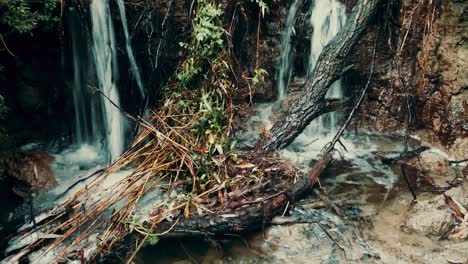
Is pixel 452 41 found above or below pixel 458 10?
below

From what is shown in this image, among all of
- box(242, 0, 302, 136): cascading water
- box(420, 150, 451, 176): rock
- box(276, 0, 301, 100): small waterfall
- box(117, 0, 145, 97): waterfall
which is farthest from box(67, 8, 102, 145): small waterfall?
box(420, 150, 451, 176): rock

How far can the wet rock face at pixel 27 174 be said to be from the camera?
4.75 meters

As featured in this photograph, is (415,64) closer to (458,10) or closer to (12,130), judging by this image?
(458,10)

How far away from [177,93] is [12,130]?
2201mm

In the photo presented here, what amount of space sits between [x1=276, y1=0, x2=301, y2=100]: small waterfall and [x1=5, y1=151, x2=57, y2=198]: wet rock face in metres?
3.64

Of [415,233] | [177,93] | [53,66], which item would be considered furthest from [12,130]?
[415,233]

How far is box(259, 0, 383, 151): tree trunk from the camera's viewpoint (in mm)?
5254

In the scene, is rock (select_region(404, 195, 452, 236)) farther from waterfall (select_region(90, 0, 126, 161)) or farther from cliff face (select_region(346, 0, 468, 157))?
waterfall (select_region(90, 0, 126, 161))

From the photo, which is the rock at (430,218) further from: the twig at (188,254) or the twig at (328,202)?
the twig at (188,254)

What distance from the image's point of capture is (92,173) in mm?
4770

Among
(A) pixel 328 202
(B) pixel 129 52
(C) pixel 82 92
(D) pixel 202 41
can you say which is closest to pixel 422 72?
(A) pixel 328 202

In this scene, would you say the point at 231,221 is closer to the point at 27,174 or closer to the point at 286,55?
the point at 27,174

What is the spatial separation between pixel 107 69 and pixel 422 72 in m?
4.49

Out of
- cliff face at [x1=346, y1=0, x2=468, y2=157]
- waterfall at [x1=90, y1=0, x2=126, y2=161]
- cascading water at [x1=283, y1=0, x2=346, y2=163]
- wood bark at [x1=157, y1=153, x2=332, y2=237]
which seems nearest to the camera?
wood bark at [x1=157, y1=153, x2=332, y2=237]
